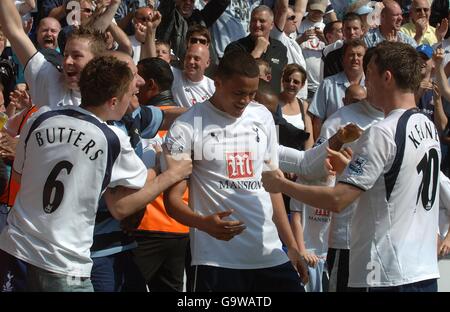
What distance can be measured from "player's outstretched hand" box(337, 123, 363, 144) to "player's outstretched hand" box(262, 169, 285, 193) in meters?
0.52

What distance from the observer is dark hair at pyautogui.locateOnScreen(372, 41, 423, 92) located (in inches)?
211

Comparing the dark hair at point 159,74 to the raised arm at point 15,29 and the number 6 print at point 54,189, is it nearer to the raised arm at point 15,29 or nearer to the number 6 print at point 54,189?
the raised arm at point 15,29

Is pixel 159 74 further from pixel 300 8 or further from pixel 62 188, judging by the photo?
pixel 300 8

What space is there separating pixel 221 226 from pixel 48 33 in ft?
17.7

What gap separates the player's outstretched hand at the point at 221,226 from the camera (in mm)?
5297

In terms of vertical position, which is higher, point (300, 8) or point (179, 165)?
point (300, 8)

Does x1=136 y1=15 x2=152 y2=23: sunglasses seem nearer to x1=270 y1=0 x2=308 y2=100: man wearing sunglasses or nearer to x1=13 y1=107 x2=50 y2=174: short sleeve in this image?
x1=270 y1=0 x2=308 y2=100: man wearing sunglasses

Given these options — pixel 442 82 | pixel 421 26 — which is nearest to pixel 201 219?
pixel 442 82

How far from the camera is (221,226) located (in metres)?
5.30

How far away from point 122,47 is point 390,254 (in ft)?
15.7

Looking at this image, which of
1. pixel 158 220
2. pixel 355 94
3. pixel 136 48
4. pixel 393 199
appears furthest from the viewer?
pixel 136 48

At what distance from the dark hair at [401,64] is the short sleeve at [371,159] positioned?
0.34 meters
